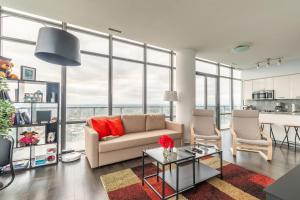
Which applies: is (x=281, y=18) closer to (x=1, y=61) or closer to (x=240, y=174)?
(x=240, y=174)

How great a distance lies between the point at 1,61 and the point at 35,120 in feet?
3.65

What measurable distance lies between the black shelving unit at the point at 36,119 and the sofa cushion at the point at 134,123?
1444 millimetres

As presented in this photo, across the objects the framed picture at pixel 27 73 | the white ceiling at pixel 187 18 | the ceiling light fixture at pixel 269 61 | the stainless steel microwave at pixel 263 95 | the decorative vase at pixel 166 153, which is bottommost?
the decorative vase at pixel 166 153

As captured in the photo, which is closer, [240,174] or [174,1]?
[174,1]

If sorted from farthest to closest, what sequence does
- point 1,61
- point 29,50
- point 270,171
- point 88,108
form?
point 88,108 < point 29,50 < point 270,171 < point 1,61

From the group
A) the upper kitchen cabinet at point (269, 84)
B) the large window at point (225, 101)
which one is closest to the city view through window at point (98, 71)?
the large window at point (225, 101)

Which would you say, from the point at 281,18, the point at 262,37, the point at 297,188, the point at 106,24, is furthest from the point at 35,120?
the point at 262,37

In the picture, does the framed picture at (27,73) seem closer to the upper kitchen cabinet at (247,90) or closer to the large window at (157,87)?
the large window at (157,87)

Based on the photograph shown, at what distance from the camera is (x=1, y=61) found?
235cm

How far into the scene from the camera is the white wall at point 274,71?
5.21 m

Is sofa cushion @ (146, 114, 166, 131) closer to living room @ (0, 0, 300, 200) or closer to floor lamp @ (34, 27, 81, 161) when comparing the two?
living room @ (0, 0, 300, 200)

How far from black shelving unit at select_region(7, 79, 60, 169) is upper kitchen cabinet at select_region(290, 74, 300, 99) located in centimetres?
730

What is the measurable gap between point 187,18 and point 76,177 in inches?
132

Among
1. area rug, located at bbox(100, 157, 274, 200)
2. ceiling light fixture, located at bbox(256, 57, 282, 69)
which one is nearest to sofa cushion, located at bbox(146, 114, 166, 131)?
area rug, located at bbox(100, 157, 274, 200)
